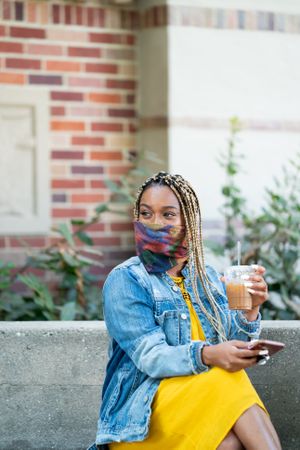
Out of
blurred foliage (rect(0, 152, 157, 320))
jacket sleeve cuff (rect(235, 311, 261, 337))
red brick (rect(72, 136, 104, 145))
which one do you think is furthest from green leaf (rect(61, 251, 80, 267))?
jacket sleeve cuff (rect(235, 311, 261, 337))

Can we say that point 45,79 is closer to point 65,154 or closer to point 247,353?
point 65,154

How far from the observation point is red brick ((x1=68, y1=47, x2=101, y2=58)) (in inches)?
229

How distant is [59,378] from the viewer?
4.25 meters

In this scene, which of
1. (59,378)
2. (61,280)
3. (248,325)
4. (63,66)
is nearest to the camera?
(248,325)

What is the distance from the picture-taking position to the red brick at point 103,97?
5.87m

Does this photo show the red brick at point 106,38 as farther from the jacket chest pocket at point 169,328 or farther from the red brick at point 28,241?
the jacket chest pocket at point 169,328

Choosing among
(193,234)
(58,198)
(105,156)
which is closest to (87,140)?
(105,156)

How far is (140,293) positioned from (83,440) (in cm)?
106

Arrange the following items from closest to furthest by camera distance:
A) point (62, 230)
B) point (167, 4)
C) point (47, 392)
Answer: point (47, 392), point (62, 230), point (167, 4)

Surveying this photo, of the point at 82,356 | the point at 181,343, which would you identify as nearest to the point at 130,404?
the point at 181,343

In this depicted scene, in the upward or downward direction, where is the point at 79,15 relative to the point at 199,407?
upward

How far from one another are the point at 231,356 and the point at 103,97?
293cm

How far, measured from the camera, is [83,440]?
4297 mm

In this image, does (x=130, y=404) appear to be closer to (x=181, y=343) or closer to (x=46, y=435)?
(x=181, y=343)
